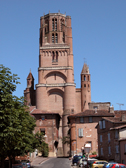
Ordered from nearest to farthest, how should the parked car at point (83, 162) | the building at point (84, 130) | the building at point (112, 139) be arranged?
1. the parked car at point (83, 162)
2. the building at point (112, 139)
3. the building at point (84, 130)

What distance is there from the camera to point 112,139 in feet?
151

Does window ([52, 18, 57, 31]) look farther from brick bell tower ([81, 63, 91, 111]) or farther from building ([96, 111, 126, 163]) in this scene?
building ([96, 111, 126, 163])

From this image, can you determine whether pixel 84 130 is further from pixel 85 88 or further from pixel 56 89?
pixel 85 88

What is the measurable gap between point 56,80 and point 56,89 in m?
3.27

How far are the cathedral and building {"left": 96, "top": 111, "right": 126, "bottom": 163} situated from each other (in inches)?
1291

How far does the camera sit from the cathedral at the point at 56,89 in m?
84.6

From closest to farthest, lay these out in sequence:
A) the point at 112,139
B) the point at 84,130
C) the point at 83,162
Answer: the point at 83,162, the point at 112,139, the point at 84,130

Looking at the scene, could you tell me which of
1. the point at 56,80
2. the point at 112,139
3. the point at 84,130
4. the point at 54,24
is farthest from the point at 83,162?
the point at 54,24

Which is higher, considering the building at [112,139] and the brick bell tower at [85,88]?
the brick bell tower at [85,88]

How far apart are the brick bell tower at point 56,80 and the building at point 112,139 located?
39.4m

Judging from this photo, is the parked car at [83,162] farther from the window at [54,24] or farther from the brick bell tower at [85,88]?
the window at [54,24]

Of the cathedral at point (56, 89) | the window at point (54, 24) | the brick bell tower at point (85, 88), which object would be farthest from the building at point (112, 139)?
the window at point (54, 24)

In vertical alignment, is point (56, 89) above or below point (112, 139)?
above

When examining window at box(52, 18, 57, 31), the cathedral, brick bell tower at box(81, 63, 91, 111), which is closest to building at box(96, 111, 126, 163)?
the cathedral
